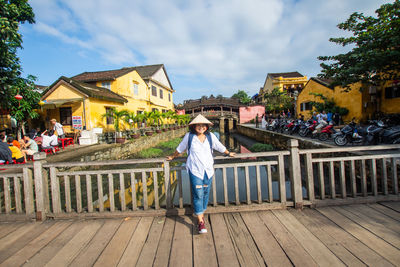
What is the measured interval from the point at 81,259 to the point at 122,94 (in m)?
13.9

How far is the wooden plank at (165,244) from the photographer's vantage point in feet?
5.88

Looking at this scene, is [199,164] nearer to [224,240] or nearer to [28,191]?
[224,240]

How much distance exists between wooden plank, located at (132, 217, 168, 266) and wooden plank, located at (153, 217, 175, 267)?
0.04 meters

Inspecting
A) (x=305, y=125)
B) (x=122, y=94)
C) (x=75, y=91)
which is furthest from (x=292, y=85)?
(x=75, y=91)

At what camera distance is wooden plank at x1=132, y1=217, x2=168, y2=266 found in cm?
180

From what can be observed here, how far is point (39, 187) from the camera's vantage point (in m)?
2.60

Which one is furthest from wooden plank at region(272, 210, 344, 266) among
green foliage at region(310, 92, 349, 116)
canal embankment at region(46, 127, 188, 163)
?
green foliage at region(310, 92, 349, 116)

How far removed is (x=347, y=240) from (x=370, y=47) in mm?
7690

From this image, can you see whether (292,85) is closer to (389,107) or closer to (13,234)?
(389,107)

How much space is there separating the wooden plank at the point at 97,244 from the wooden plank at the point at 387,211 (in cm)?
345

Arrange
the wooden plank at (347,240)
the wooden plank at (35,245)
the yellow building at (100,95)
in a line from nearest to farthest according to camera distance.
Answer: the wooden plank at (347,240), the wooden plank at (35,245), the yellow building at (100,95)

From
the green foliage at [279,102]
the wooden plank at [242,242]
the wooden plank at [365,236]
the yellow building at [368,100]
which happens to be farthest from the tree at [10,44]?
the green foliage at [279,102]

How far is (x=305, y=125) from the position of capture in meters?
10.1

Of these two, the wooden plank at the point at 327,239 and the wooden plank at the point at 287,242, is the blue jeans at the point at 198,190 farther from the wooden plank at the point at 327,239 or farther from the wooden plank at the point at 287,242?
the wooden plank at the point at 327,239
